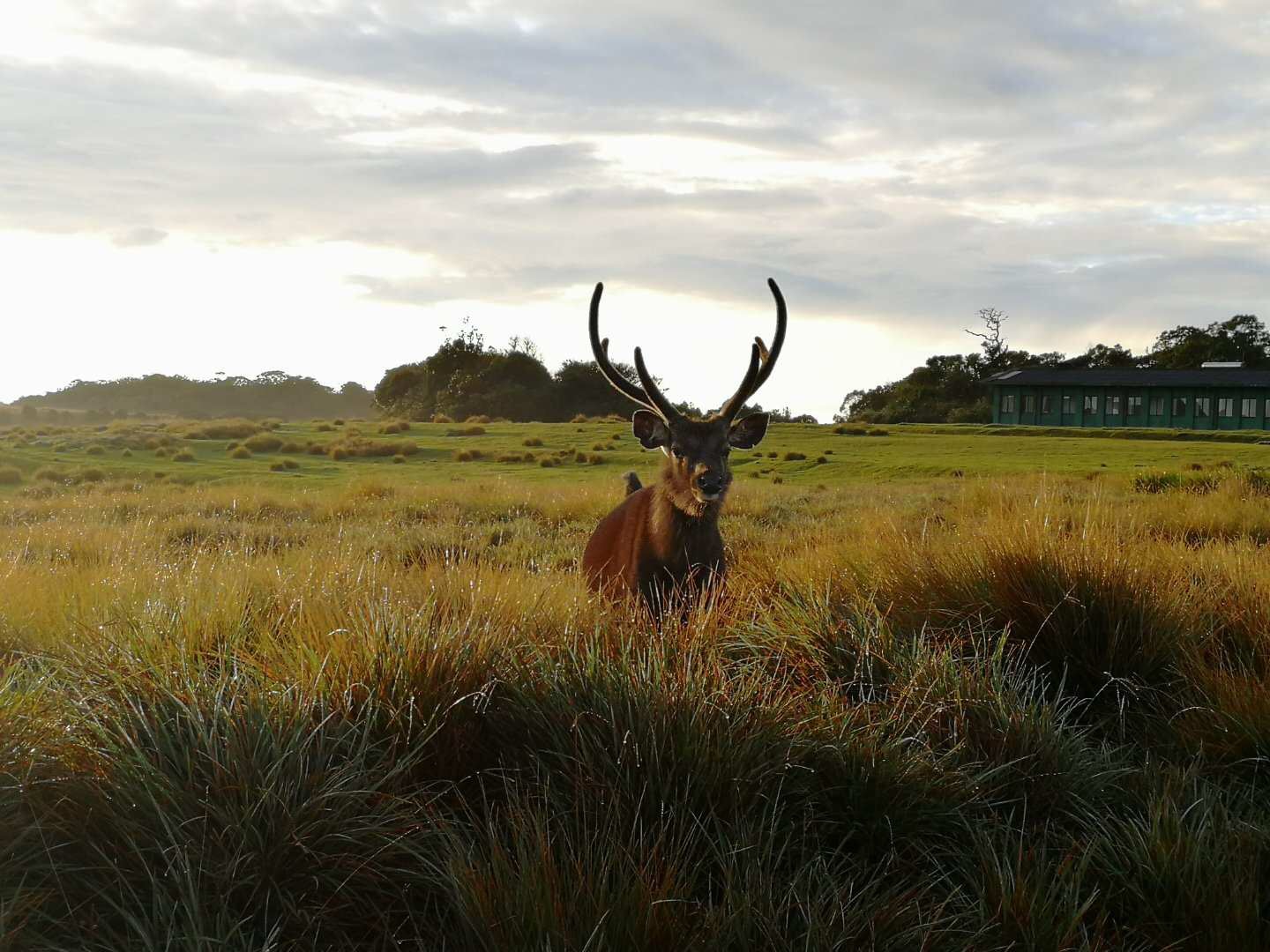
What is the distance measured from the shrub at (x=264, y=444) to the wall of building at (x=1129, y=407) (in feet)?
124

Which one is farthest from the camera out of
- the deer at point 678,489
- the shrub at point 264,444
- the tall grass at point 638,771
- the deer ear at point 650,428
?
the shrub at point 264,444

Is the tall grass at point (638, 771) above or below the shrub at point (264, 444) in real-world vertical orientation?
below

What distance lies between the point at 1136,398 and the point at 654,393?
50845 millimetres

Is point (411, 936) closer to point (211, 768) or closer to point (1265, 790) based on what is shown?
point (211, 768)

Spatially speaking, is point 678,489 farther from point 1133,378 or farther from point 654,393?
point 1133,378

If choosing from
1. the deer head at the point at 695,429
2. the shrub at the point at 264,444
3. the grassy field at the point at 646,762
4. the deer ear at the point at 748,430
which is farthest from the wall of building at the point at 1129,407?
the grassy field at the point at 646,762

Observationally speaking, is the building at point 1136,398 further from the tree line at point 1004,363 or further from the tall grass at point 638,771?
the tall grass at point 638,771

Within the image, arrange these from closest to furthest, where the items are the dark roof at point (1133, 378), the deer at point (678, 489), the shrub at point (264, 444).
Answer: the deer at point (678, 489)
the shrub at point (264, 444)
the dark roof at point (1133, 378)

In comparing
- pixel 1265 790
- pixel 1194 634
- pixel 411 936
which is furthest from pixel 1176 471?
pixel 411 936

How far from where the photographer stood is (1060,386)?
2030 inches

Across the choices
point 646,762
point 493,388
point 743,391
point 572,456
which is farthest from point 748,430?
point 493,388

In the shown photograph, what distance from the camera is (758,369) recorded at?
6.70 m

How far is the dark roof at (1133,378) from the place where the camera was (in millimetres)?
47781

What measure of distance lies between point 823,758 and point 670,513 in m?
3.18
